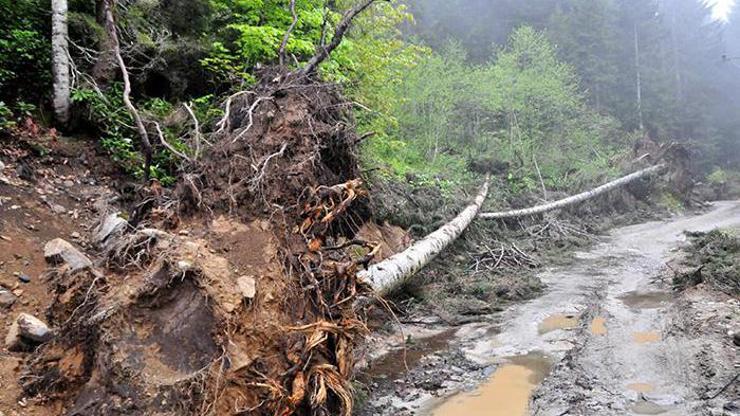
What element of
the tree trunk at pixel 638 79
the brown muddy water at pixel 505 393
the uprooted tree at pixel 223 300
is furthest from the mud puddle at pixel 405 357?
the tree trunk at pixel 638 79

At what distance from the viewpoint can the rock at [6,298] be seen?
438 centimetres

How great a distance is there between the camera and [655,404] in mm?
4844

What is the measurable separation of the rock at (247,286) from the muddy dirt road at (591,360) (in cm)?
220

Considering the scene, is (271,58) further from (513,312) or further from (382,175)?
(513,312)

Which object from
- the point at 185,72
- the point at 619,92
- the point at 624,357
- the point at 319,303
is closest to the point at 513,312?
the point at 624,357

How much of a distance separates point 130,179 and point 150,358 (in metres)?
5.22

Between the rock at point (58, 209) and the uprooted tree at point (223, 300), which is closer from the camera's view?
the uprooted tree at point (223, 300)

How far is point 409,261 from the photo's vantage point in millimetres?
7777

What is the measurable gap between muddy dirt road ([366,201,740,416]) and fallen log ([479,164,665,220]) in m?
5.02

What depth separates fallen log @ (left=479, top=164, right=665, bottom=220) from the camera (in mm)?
14897

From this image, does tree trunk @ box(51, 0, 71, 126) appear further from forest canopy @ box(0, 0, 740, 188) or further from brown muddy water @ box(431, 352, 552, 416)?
brown muddy water @ box(431, 352, 552, 416)

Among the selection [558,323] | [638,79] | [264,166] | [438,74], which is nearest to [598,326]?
[558,323]

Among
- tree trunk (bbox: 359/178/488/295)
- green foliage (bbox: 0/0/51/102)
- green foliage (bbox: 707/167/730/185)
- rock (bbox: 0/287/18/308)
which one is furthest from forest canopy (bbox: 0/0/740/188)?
green foliage (bbox: 707/167/730/185)

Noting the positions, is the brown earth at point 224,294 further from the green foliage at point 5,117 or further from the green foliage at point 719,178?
the green foliage at point 719,178
